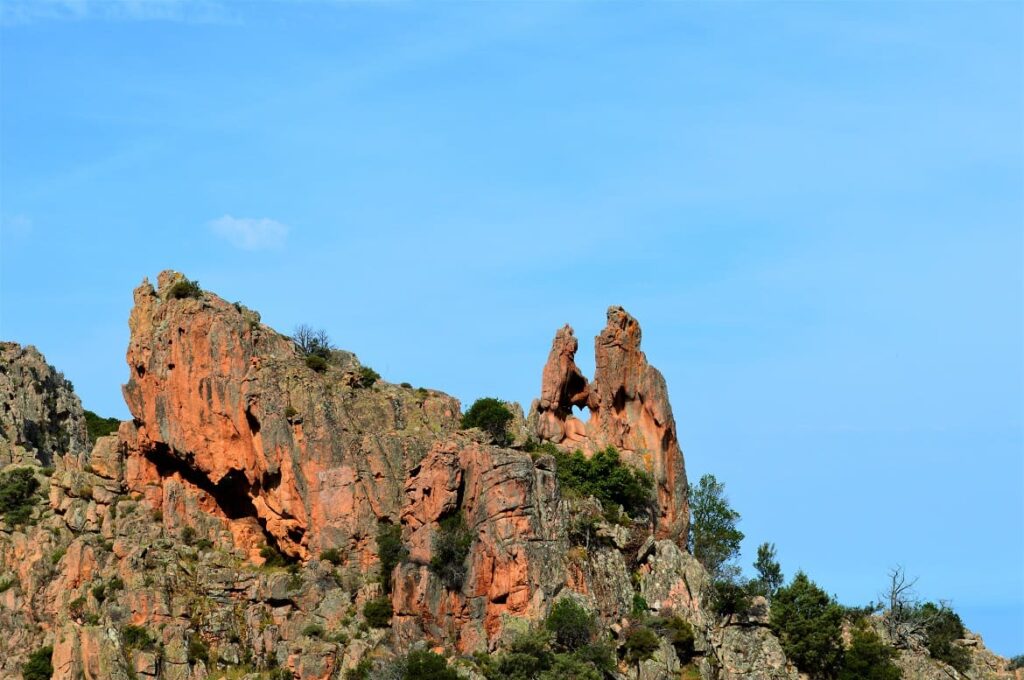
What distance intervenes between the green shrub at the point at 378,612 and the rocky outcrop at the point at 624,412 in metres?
18.3

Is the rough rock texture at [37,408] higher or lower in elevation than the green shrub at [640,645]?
higher

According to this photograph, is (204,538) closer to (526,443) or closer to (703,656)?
(526,443)

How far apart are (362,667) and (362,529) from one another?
37.3 feet

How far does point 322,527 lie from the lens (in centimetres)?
13312

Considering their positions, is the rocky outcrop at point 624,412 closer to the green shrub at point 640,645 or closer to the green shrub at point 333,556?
the green shrub at point 640,645

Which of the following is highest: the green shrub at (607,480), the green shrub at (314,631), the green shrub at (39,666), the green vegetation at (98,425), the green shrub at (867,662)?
the green vegetation at (98,425)

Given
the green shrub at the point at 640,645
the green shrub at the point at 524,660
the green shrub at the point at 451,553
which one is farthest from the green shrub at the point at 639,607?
the green shrub at the point at 451,553

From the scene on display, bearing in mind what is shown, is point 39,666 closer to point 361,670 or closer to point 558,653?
point 361,670

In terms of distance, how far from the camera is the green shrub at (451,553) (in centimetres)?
12606

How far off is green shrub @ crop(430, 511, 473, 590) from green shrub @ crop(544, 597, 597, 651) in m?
6.55

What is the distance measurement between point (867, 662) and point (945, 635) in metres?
11.7

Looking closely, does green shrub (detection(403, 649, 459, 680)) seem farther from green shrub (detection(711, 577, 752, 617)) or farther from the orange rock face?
green shrub (detection(711, 577, 752, 617))

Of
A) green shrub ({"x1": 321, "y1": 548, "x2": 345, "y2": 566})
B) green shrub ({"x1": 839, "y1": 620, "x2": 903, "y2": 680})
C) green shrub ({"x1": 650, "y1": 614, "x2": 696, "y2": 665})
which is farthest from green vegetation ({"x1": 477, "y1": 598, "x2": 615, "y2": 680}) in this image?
green shrub ({"x1": 839, "y1": 620, "x2": 903, "y2": 680})

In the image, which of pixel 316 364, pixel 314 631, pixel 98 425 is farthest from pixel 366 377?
pixel 98 425
